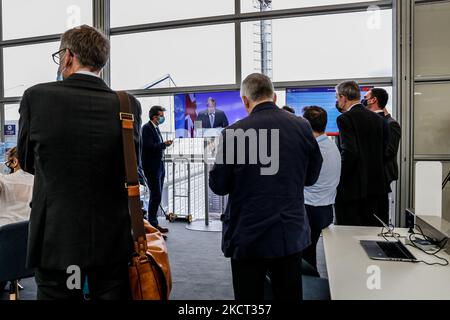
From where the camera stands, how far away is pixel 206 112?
438 cm

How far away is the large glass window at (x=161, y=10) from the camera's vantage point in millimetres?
4320

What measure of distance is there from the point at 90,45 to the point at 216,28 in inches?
142

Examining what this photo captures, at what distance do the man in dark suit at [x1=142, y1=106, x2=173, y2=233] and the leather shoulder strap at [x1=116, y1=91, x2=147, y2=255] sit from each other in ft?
9.45

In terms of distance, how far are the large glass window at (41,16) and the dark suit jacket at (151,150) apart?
214 cm

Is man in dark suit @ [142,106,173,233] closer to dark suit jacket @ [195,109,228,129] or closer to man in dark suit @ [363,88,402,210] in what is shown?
dark suit jacket @ [195,109,228,129]

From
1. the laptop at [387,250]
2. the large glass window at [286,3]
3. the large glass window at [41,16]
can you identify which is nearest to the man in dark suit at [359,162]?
the laptop at [387,250]

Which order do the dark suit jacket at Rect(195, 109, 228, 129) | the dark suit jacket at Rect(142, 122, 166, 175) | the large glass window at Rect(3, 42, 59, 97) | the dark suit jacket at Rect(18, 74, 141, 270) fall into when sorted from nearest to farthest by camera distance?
the dark suit jacket at Rect(18, 74, 141, 270) < the dark suit jacket at Rect(142, 122, 166, 175) < the dark suit jacket at Rect(195, 109, 228, 129) < the large glass window at Rect(3, 42, 59, 97)

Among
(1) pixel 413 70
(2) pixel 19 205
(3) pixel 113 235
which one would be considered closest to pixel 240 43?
(1) pixel 413 70

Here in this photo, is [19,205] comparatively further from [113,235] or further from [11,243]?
[113,235]

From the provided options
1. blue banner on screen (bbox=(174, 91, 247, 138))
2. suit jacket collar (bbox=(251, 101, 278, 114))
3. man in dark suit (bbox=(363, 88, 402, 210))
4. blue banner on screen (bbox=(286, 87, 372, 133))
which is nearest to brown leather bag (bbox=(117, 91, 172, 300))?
suit jacket collar (bbox=(251, 101, 278, 114))

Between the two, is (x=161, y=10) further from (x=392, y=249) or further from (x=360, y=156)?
(x=392, y=249)

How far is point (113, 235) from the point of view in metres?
1.00

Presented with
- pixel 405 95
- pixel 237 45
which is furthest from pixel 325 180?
pixel 237 45

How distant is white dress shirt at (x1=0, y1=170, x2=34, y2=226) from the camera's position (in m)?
2.12
